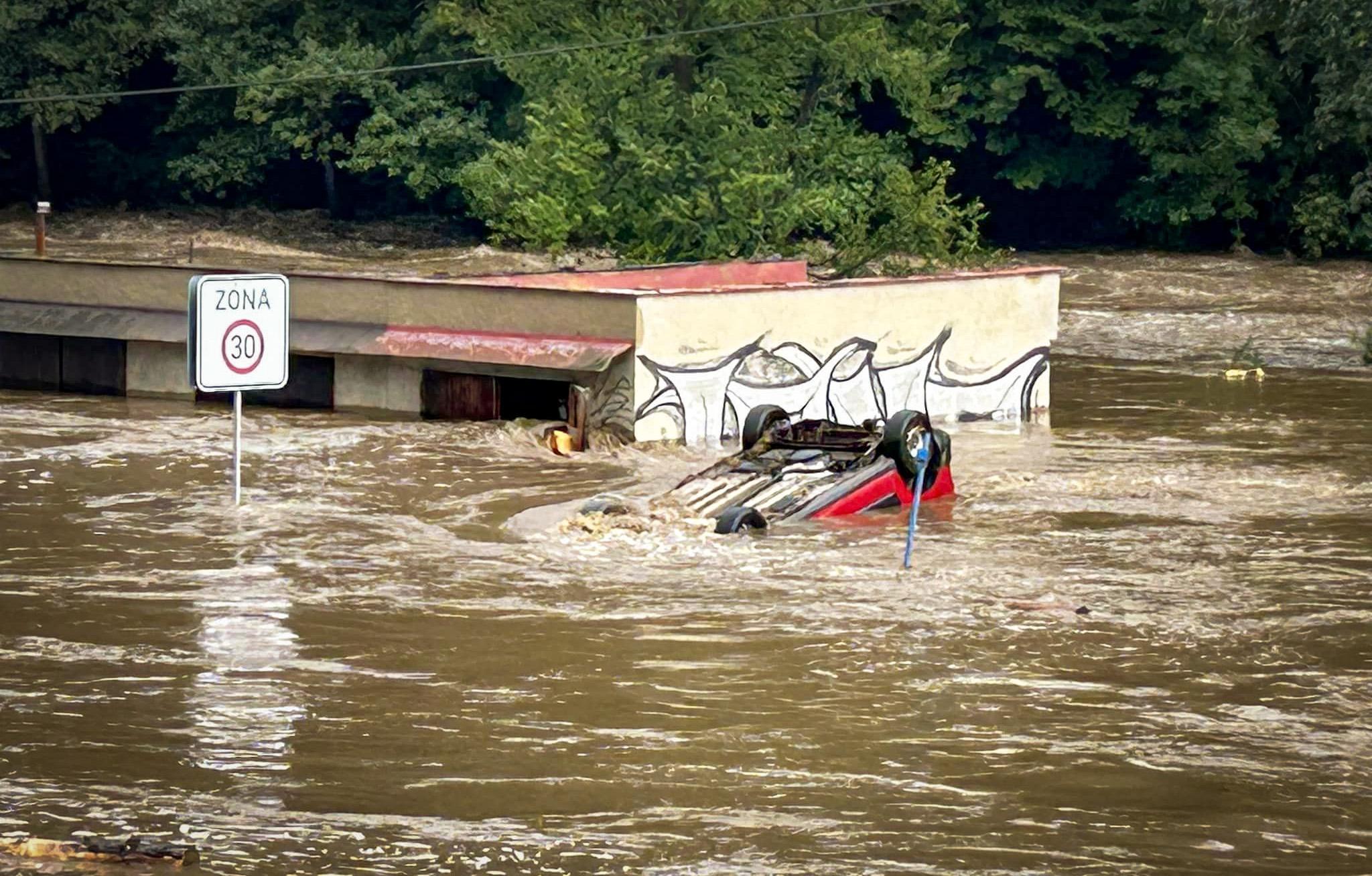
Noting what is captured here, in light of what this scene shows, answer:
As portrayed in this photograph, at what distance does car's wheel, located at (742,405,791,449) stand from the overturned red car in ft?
0.06

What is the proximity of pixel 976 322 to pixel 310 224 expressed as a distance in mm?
39112

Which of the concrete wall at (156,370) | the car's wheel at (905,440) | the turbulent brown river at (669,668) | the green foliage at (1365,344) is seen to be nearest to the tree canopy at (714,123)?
the green foliage at (1365,344)

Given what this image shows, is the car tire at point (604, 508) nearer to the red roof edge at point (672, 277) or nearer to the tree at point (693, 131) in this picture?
the red roof edge at point (672, 277)

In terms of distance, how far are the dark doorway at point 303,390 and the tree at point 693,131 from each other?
1463 cm

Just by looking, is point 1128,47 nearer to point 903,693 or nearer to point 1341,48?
point 1341,48

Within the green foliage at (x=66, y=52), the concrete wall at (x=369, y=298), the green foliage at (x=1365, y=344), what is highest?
the green foliage at (x=66, y=52)

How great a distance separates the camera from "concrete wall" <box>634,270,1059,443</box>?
89.2 feet

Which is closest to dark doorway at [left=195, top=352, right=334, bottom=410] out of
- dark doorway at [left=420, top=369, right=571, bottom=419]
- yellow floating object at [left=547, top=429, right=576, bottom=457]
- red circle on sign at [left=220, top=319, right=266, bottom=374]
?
dark doorway at [left=420, top=369, right=571, bottom=419]

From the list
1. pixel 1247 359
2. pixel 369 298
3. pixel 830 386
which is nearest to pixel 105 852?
pixel 830 386

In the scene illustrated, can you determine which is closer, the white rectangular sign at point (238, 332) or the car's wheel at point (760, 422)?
the white rectangular sign at point (238, 332)

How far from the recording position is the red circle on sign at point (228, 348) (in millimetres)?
20609

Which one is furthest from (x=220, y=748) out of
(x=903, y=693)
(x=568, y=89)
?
(x=568, y=89)

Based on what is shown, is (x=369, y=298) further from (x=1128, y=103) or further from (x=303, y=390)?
(x=1128, y=103)

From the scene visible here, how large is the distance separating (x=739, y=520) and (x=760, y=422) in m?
4.47
